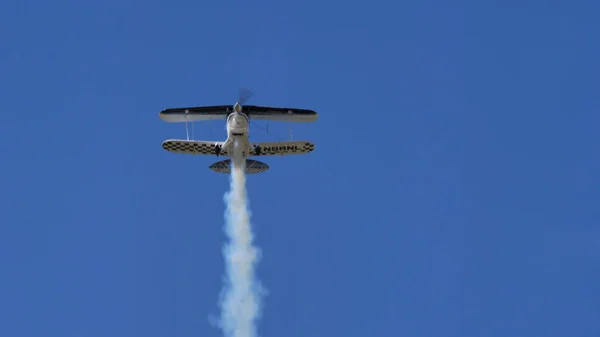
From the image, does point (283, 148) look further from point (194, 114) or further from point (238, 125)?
point (194, 114)

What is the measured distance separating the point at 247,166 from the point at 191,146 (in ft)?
8.68

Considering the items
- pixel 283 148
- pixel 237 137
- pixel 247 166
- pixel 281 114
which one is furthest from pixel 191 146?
pixel 281 114

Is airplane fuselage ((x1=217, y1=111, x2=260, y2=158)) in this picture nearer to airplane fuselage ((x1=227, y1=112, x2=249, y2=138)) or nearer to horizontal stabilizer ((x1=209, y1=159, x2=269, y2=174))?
airplane fuselage ((x1=227, y1=112, x2=249, y2=138))

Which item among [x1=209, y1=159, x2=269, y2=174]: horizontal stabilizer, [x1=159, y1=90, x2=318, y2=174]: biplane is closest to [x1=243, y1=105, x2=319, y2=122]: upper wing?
[x1=159, y1=90, x2=318, y2=174]: biplane

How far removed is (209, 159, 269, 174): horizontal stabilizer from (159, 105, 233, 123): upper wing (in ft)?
7.53

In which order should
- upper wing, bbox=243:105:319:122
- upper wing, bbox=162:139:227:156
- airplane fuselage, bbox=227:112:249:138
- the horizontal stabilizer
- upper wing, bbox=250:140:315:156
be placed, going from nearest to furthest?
airplane fuselage, bbox=227:112:249:138, upper wing, bbox=162:139:227:156, upper wing, bbox=250:140:315:156, the horizontal stabilizer, upper wing, bbox=243:105:319:122

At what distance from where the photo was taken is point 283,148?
170 ft

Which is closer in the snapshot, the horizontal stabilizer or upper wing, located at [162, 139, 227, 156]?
upper wing, located at [162, 139, 227, 156]

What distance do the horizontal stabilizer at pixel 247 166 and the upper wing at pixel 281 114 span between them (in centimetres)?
213

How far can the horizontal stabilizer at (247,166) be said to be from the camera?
170ft

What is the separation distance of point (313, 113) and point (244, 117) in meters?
4.44

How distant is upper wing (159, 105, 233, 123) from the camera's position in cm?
5250

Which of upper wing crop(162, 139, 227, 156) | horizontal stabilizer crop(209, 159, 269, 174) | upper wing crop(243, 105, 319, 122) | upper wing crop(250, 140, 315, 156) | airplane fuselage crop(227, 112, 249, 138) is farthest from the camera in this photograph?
upper wing crop(243, 105, 319, 122)

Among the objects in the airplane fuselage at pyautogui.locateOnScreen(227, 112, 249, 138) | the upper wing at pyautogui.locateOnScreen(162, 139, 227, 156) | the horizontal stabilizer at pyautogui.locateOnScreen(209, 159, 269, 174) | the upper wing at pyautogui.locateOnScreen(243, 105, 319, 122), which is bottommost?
the horizontal stabilizer at pyautogui.locateOnScreen(209, 159, 269, 174)
